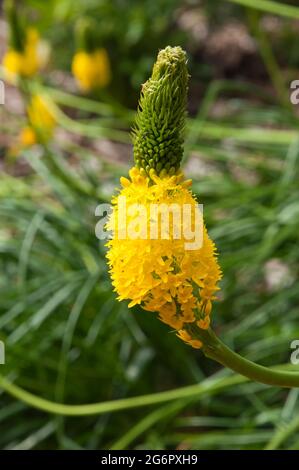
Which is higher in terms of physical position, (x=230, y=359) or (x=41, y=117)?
(x=41, y=117)

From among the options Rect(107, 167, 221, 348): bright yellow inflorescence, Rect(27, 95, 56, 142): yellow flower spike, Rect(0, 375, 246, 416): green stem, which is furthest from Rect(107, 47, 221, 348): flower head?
Rect(27, 95, 56, 142): yellow flower spike

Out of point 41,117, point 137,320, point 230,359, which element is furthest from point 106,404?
point 41,117

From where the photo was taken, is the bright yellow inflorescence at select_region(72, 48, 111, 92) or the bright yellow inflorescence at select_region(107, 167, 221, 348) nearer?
the bright yellow inflorescence at select_region(107, 167, 221, 348)

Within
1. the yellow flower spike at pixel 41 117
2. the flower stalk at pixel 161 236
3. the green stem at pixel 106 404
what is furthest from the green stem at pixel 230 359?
the yellow flower spike at pixel 41 117

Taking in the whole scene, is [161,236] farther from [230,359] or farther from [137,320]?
[137,320]

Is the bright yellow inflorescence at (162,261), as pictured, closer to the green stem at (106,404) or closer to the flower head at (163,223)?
the flower head at (163,223)

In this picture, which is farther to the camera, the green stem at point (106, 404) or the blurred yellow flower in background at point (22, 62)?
the blurred yellow flower in background at point (22, 62)

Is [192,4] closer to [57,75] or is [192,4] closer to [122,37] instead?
[122,37]

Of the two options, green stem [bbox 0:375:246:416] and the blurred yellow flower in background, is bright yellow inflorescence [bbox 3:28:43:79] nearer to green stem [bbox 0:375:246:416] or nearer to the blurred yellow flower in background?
the blurred yellow flower in background
